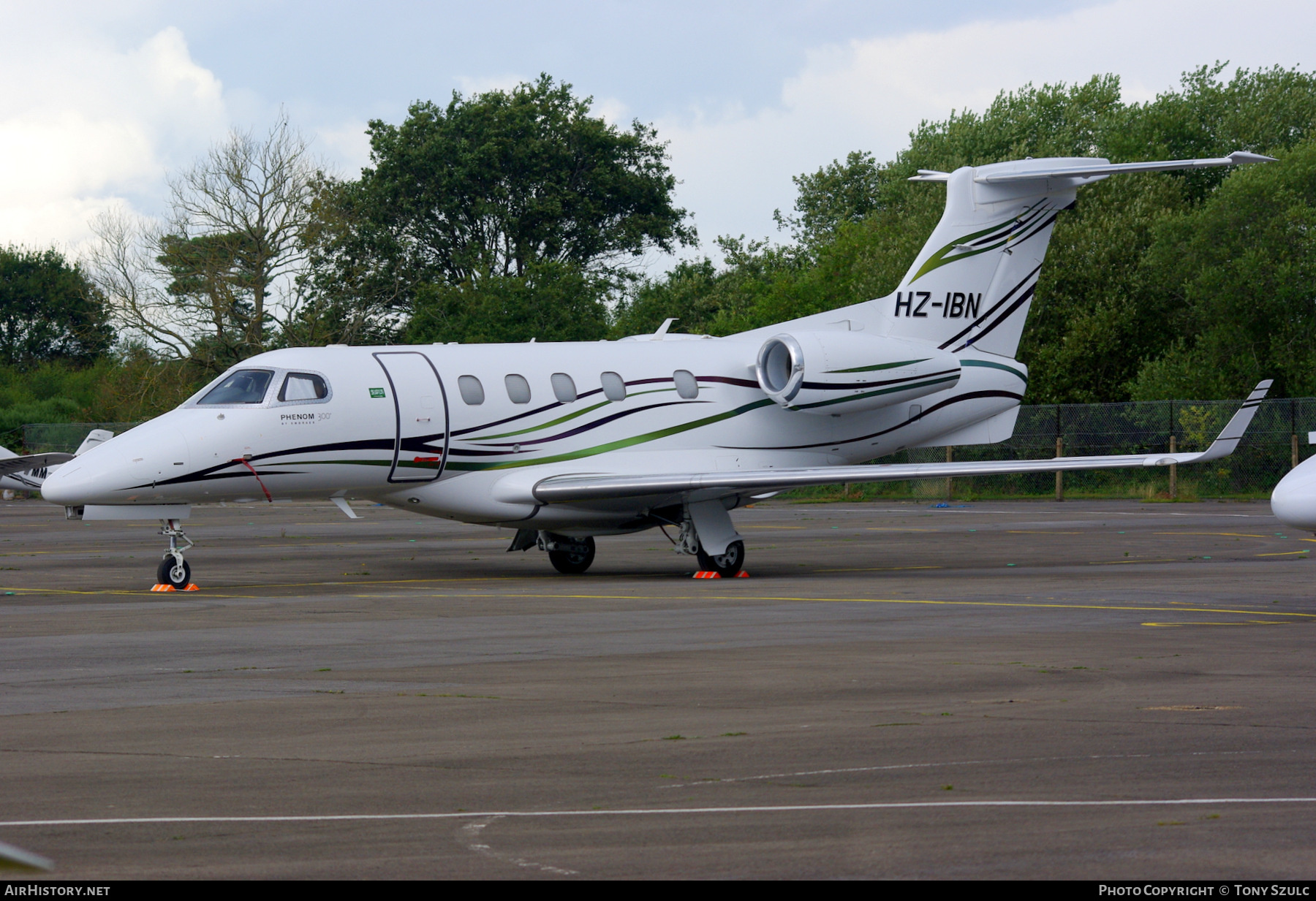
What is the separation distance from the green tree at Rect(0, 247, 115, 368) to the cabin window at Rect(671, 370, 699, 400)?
245 feet

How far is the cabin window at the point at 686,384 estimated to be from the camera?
73.2 ft

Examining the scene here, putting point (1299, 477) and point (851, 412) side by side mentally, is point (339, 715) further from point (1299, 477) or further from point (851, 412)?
point (851, 412)

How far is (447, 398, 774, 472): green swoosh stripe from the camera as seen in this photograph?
20766mm

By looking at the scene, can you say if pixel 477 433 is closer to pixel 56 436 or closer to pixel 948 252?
pixel 948 252

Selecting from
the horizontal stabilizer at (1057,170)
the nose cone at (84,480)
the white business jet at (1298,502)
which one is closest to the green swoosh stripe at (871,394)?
the horizontal stabilizer at (1057,170)

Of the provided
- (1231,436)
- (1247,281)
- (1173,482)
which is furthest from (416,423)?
(1247,281)

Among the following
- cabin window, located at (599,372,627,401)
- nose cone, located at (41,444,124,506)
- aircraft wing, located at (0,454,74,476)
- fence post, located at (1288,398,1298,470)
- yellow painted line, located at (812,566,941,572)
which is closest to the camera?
nose cone, located at (41,444,124,506)

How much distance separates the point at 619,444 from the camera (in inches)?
857

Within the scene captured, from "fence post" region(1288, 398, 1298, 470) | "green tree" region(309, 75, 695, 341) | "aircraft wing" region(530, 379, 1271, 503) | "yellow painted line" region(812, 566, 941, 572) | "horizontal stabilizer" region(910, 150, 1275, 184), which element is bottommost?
"yellow painted line" region(812, 566, 941, 572)

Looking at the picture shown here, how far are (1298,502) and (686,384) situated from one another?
11.6 m

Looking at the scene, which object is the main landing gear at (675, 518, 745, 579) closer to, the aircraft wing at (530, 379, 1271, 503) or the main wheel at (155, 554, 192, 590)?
the aircraft wing at (530, 379, 1271, 503)

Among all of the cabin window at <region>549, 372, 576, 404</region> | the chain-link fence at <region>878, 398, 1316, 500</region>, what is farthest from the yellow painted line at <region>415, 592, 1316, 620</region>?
the chain-link fence at <region>878, 398, 1316, 500</region>
